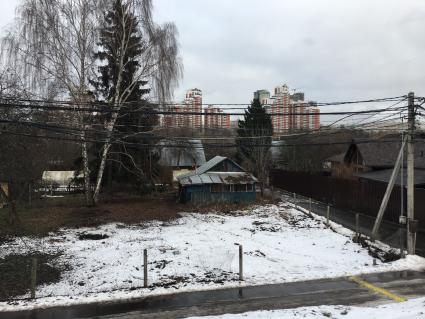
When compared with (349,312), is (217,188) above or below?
above

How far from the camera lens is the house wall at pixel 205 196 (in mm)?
29094

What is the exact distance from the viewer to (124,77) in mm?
28031

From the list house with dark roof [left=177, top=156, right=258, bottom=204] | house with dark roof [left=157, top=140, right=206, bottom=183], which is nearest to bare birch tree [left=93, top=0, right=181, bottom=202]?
house with dark roof [left=177, top=156, right=258, bottom=204]

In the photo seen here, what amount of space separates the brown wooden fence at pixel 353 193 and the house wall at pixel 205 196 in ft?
21.3

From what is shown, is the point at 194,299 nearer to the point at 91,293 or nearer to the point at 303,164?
the point at 91,293

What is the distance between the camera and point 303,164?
52.6 meters

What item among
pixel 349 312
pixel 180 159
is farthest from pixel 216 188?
pixel 180 159

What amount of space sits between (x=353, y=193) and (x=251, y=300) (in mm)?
19333

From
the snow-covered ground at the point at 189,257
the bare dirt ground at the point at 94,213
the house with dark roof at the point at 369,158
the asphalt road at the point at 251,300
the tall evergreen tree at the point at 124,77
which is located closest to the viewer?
the asphalt road at the point at 251,300

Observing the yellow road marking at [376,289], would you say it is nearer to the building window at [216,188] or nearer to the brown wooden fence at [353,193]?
the brown wooden fence at [353,193]

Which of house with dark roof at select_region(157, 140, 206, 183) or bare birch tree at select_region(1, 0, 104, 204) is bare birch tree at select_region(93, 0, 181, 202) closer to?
bare birch tree at select_region(1, 0, 104, 204)

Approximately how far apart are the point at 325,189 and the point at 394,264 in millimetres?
19537

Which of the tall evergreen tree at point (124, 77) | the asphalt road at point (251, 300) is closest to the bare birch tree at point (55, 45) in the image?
the tall evergreen tree at point (124, 77)

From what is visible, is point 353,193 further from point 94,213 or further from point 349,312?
point 349,312
